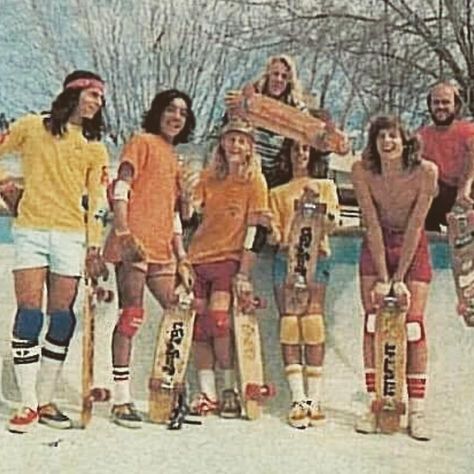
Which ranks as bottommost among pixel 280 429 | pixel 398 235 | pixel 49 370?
pixel 280 429

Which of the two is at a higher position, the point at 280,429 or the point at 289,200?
the point at 289,200

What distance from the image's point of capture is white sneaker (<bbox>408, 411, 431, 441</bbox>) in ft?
7.21

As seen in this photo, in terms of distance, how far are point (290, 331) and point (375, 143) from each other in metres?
0.38

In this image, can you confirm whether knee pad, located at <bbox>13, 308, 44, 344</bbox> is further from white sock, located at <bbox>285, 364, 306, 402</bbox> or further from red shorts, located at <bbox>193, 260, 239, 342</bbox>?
white sock, located at <bbox>285, 364, 306, 402</bbox>

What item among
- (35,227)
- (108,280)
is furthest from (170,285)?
(35,227)

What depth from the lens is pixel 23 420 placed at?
7.23 ft

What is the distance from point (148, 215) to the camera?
86.5 inches

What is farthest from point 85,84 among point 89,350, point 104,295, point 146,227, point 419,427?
point 419,427

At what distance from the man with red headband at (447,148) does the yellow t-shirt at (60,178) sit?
0.61m

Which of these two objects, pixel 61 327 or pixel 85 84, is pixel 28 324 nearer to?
pixel 61 327

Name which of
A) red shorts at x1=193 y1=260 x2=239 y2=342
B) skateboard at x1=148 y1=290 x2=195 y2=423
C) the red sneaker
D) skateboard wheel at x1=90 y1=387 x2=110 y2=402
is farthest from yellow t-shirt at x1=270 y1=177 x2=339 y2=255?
the red sneaker

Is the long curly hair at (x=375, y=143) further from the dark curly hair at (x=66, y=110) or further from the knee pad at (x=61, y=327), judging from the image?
the knee pad at (x=61, y=327)

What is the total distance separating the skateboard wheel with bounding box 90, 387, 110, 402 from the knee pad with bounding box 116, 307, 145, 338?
0.38ft

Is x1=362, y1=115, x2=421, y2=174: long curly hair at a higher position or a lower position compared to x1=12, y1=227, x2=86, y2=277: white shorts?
higher
